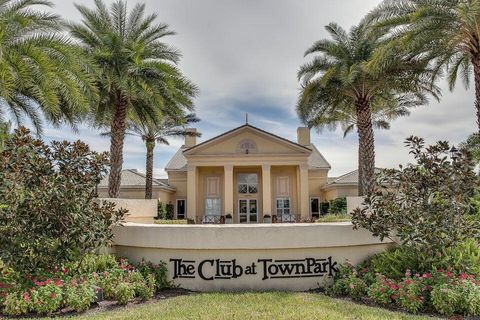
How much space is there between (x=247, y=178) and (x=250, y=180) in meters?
0.32

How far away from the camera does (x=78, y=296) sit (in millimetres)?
6719

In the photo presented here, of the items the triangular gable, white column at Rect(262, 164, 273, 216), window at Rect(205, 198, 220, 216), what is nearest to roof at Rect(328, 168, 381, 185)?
the triangular gable

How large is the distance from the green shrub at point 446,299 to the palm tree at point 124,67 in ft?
42.2

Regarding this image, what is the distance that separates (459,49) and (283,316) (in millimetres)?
12757

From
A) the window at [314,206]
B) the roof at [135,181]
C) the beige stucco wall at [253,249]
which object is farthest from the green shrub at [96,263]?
the window at [314,206]

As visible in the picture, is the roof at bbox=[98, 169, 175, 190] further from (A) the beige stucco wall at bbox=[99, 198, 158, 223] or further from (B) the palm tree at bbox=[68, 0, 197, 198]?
(A) the beige stucco wall at bbox=[99, 198, 158, 223]

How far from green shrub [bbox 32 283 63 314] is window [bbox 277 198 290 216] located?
25.8 m

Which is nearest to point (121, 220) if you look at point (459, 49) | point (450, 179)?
point (450, 179)

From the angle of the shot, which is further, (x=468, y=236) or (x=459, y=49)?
(x=459, y=49)

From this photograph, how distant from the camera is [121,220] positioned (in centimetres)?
829

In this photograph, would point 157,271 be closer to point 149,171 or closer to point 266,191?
point 149,171

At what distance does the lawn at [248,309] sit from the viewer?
6.14 meters

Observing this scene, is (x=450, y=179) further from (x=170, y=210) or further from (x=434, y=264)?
(x=170, y=210)

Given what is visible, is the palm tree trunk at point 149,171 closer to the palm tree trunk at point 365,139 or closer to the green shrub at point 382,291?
the palm tree trunk at point 365,139
